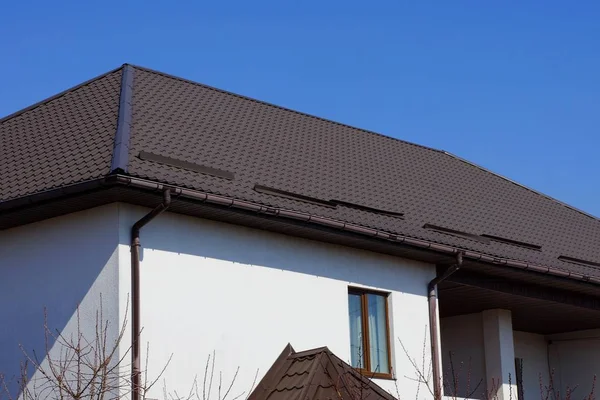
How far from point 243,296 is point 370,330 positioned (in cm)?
261

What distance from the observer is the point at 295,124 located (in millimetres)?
20609

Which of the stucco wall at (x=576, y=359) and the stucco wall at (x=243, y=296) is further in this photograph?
the stucco wall at (x=576, y=359)

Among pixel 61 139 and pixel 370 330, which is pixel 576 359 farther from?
pixel 61 139

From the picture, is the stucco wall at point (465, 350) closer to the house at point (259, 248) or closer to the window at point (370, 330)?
the house at point (259, 248)

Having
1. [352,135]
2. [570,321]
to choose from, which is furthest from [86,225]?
[570,321]

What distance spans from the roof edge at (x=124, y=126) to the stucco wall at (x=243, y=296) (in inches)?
24.9

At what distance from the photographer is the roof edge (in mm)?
13977

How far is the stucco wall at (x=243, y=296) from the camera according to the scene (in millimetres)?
14188

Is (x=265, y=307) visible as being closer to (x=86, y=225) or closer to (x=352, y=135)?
(x=86, y=225)

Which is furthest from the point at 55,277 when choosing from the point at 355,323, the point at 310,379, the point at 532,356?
the point at 532,356

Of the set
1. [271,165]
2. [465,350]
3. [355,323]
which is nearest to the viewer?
[355,323]

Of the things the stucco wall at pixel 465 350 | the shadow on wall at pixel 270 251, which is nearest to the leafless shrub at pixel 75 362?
the shadow on wall at pixel 270 251

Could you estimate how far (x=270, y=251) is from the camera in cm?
1556

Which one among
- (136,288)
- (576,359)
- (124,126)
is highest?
(124,126)
